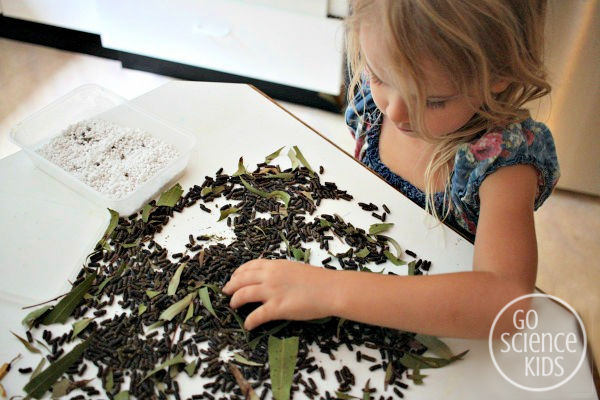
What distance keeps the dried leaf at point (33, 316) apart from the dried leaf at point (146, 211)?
10.7 inches

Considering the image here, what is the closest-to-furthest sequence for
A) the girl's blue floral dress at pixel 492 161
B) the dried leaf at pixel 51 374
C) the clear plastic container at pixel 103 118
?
the dried leaf at pixel 51 374, the girl's blue floral dress at pixel 492 161, the clear plastic container at pixel 103 118

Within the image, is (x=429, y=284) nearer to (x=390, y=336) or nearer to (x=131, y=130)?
(x=390, y=336)

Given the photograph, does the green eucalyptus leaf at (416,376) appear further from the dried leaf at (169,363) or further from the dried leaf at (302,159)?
the dried leaf at (302,159)

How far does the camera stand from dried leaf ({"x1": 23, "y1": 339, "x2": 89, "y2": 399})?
90cm

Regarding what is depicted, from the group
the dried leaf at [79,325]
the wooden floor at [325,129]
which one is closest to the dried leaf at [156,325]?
the dried leaf at [79,325]

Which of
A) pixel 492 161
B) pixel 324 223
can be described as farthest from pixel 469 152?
pixel 324 223

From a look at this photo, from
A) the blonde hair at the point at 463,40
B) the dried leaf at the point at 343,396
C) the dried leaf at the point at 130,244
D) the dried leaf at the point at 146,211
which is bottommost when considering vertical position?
the dried leaf at the point at 343,396

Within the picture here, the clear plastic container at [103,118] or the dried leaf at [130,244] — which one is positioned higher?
the clear plastic container at [103,118]

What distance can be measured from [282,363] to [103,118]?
0.82 m

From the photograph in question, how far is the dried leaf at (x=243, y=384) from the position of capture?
0.91m

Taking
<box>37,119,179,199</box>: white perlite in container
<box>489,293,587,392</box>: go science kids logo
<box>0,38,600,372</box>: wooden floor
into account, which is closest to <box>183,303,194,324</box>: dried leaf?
<box>37,119,179,199</box>: white perlite in container

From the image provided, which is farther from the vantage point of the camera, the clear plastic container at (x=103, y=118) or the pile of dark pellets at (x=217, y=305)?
the clear plastic container at (x=103, y=118)

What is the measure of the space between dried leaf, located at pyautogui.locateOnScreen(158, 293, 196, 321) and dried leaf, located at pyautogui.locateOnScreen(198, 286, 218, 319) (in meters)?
0.02

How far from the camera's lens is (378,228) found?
1.17 metres
